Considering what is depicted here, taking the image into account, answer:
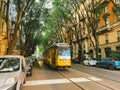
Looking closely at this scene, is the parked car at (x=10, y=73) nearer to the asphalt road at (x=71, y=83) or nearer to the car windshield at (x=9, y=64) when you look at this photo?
the car windshield at (x=9, y=64)

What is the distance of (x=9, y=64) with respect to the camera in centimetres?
920

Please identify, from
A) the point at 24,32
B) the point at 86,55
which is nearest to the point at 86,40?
the point at 86,55

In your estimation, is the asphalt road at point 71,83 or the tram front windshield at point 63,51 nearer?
the asphalt road at point 71,83

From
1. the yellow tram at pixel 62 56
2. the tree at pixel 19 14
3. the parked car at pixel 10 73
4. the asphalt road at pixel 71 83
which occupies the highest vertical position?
the tree at pixel 19 14

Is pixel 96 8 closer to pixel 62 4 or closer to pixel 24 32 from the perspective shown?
pixel 62 4

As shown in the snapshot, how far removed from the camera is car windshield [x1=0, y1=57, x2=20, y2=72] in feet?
27.6

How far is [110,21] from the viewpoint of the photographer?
4034 cm

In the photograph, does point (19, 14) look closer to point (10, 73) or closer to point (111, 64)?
point (10, 73)

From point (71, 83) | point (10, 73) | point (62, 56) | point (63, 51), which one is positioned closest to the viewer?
point (10, 73)

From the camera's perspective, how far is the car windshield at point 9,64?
8420 mm

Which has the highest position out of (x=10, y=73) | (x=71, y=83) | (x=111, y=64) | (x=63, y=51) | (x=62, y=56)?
(x=63, y=51)

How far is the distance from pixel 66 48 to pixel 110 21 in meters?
17.9

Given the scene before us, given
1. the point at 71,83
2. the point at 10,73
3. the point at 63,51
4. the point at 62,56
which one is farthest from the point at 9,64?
the point at 63,51

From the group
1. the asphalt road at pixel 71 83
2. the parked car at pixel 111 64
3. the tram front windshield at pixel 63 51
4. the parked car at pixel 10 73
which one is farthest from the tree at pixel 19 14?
the parked car at pixel 111 64
